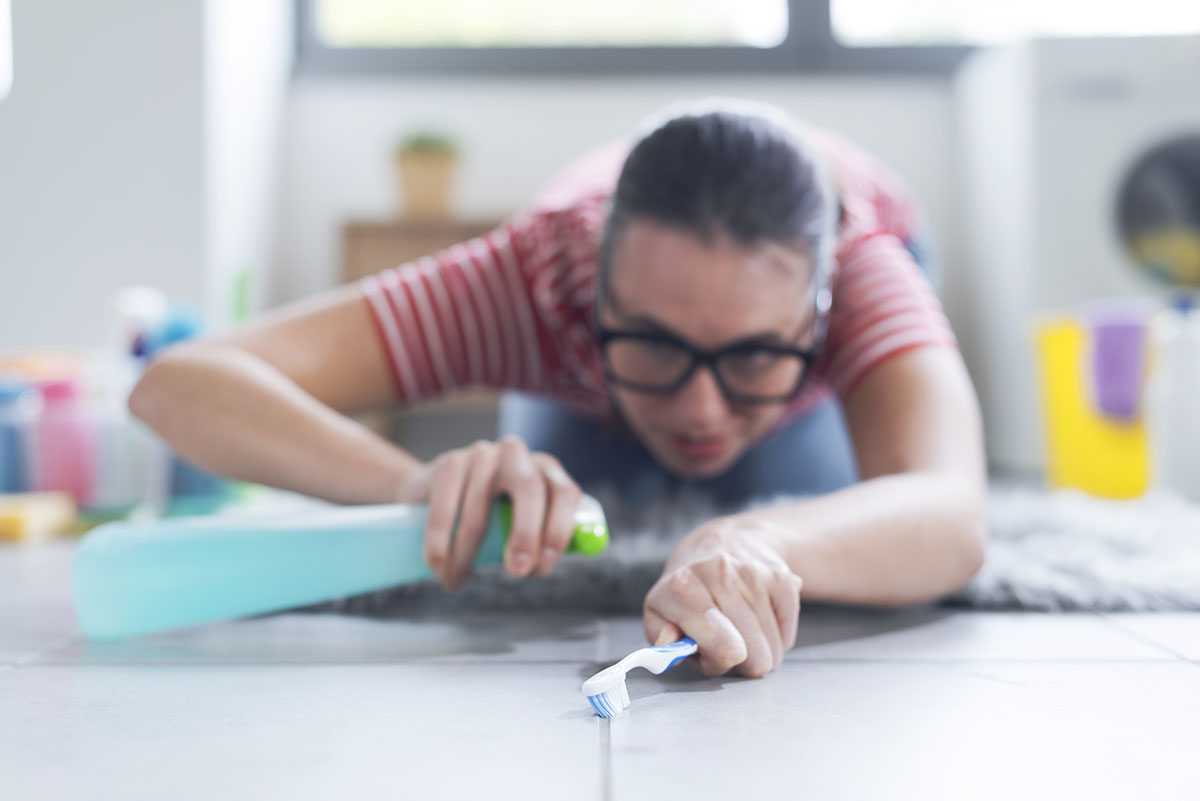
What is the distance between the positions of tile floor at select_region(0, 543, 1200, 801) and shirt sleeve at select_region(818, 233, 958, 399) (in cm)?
27

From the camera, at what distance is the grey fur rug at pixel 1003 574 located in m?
0.83

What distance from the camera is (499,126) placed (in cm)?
281

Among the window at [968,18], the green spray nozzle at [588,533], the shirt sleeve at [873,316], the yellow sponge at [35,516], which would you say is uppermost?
the window at [968,18]

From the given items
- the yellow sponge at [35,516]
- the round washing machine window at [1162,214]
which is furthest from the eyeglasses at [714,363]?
the round washing machine window at [1162,214]

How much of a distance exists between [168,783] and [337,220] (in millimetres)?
2520

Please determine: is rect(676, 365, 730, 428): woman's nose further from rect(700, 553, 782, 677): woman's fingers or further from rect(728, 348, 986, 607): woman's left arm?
rect(700, 553, 782, 677): woman's fingers

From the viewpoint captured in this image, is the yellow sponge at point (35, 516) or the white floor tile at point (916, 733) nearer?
the white floor tile at point (916, 733)

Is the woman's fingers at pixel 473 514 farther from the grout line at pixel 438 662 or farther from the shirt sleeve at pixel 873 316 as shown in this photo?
the shirt sleeve at pixel 873 316

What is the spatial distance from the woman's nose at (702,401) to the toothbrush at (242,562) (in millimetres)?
185

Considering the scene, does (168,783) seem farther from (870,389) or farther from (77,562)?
(870,389)

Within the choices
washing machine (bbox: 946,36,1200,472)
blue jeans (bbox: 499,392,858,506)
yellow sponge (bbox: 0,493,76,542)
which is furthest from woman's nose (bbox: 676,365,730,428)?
washing machine (bbox: 946,36,1200,472)

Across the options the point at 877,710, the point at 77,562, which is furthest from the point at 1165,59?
the point at 77,562

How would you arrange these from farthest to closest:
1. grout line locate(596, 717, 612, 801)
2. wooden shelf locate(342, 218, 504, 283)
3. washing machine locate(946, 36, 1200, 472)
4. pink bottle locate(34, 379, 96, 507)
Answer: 1. wooden shelf locate(342, 218, 504, 283)
2. washing machine locate(946, 36, 1200, 472)
3. pink bottle locate(34, 379, 96, 507)
4. grout line locate(596, 717, 612, 801)

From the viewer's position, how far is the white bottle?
1.66m
